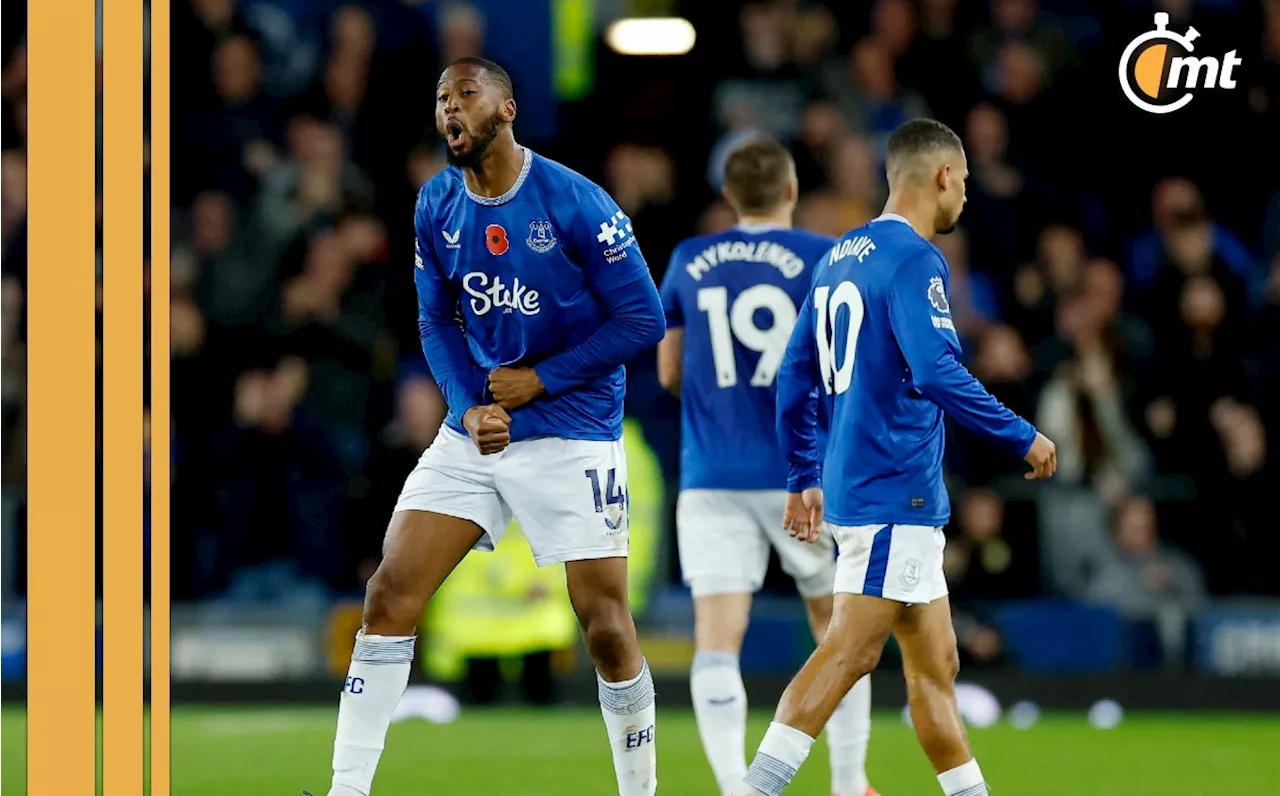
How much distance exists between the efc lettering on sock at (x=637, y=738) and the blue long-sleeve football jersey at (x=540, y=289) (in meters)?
0.87

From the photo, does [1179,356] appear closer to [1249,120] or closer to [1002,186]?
[1002,186]

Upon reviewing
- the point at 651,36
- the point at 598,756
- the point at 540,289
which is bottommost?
the point at 598,756

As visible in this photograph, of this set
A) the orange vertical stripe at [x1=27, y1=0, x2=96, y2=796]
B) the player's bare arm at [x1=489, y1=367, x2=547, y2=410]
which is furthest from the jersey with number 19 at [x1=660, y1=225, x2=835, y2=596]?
the orange vertical stripe at [x1=27, y1=0, x2=96, y2=796]

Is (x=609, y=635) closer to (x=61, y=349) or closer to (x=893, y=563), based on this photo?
(x=893, y=563)

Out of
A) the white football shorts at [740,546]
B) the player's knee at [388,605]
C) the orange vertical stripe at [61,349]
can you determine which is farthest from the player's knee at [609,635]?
the orange vertical stripe at [61,349]

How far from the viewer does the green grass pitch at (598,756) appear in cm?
768

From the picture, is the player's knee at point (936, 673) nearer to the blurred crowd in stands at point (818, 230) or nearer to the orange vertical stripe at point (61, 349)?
the orange vertical stripe at point (61, 349)

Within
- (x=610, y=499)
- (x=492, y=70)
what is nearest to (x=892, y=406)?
(x=610, y=499)

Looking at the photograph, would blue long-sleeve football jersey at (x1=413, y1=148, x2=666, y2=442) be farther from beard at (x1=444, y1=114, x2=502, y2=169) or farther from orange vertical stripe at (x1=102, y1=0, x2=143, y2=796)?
orange vertical stripe at (x1=102, y1=0, x2=143, y2=796)

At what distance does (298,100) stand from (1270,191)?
6888 millimetres

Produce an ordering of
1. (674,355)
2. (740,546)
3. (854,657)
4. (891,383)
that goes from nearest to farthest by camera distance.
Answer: (854,657)
(891,383)
(740,546)
(674,355)

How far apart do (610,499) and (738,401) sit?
128 cm

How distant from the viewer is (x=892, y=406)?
549 centimetres

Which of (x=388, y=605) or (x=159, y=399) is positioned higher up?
(x=159, y=399)
